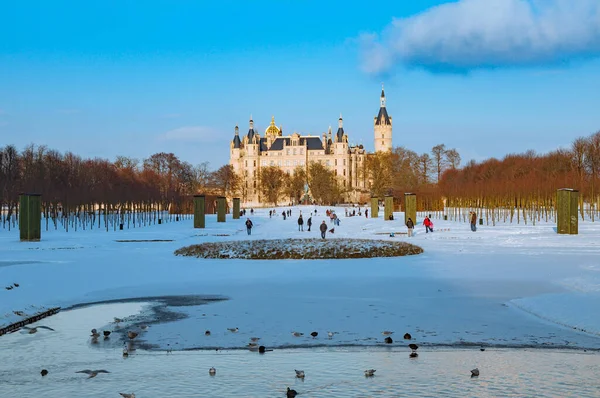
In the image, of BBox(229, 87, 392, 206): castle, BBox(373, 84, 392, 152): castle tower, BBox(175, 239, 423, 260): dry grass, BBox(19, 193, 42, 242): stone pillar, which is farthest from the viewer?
BBox(373, 84, 392, 152): castle tower

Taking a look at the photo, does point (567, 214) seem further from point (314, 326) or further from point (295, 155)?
point (295, 155)

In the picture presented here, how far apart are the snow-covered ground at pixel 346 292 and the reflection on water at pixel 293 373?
0.72 m

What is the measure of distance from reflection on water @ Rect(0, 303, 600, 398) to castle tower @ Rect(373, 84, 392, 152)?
175276 millimetres

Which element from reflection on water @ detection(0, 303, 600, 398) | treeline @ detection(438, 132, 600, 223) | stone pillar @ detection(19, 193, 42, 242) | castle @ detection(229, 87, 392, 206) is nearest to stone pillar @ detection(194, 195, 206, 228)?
stone pillar @ detection(19, 193, 42, 242)

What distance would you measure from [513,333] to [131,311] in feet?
24.0

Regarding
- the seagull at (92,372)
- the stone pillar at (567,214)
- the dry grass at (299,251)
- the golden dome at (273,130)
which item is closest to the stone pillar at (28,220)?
the dry grass at (299,251)

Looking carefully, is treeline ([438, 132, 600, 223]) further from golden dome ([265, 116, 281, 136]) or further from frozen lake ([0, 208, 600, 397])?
golden dome ([265, 116, 281, 136])

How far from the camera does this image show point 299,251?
27.1m

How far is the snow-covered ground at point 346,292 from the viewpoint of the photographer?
1115 cm

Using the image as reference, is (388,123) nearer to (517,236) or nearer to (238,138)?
(238,138)

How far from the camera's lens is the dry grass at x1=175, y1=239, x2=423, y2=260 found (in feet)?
85.6

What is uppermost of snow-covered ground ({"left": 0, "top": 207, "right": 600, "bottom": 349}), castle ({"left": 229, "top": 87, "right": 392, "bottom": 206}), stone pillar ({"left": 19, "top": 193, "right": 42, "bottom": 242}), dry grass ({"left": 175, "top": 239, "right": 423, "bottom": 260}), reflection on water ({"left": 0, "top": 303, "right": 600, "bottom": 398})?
castle ({"left": 229, "top": 87, "right": 392, "bottom": 206})

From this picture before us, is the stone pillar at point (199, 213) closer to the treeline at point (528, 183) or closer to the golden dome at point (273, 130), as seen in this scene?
the treeline at point (528, 183)

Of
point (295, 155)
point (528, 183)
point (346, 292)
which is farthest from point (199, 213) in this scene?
point (295, 155)
